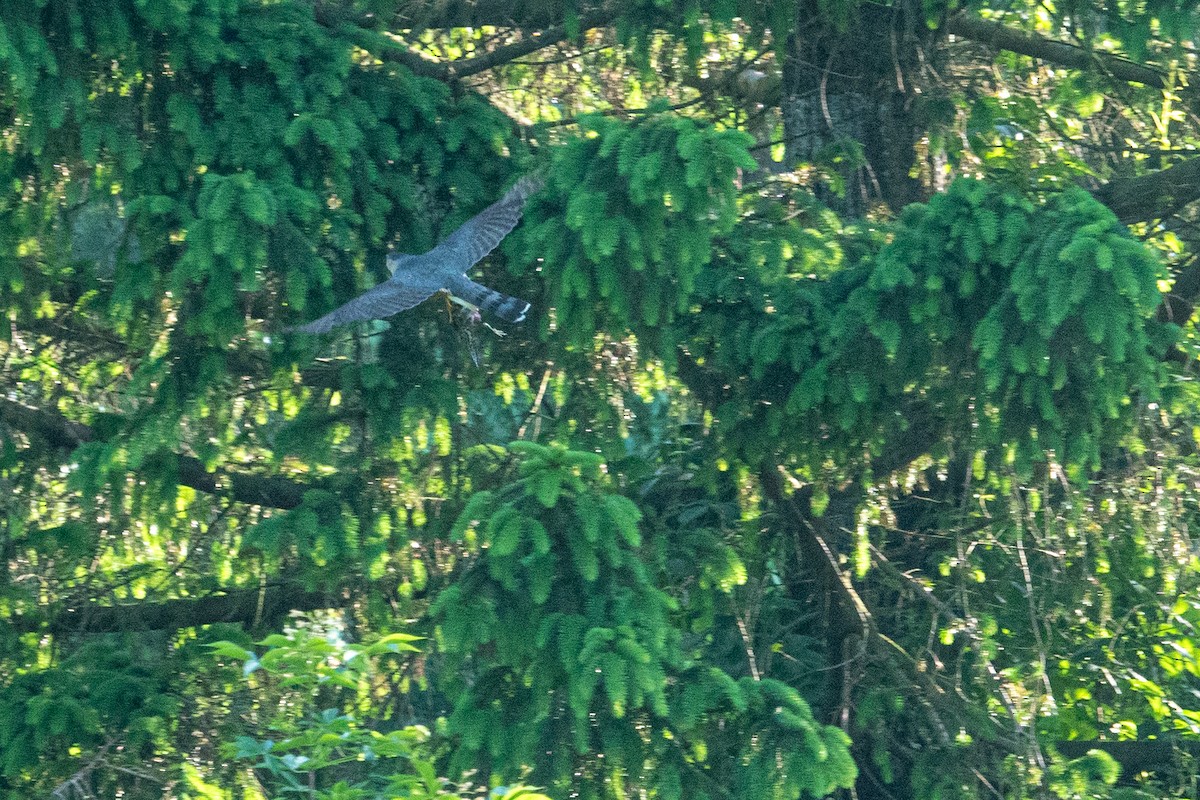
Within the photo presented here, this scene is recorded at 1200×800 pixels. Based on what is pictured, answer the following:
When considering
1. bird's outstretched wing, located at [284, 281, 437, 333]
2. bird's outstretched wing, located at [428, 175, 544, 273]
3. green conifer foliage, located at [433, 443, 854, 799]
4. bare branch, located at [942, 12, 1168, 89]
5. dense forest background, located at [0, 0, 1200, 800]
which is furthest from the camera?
bare branch, located at [942, 12, 1168, 89]

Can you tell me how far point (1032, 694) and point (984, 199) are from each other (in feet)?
6.83

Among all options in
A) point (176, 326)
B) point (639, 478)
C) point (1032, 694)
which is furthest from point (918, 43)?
point (176, 326)

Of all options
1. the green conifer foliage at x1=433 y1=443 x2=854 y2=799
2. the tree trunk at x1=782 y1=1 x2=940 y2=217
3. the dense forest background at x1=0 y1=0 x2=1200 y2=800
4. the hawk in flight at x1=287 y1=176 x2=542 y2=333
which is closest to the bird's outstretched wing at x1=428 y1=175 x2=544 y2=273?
the hawk in flight at x1=287 y1=176 x2=542 y2=333

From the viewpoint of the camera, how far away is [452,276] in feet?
16.3

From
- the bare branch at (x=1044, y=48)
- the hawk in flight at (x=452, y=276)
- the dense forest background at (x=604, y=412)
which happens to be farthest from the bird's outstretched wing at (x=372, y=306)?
the bare branch at (x=1044, y=48)

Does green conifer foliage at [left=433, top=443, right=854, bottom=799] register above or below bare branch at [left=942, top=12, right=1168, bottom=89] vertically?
below

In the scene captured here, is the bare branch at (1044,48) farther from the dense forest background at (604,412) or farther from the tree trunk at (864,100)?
the tree trunk at (864,100)

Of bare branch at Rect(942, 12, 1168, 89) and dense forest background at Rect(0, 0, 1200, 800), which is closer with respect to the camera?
dense forest background at Rect(0, 0, 1200, 800)

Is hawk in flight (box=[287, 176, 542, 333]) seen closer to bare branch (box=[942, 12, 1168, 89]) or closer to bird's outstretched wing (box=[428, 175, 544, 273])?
bird's outstretched wing (box=[428, 175, 544, 273])

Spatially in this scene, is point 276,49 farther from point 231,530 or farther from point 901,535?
point 901,535

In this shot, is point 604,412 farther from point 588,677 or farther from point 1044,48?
point 1044,48

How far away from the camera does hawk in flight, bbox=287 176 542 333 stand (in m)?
4.69

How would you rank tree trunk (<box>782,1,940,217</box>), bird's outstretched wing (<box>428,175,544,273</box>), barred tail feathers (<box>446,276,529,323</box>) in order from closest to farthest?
bird's outstretched wing (<box>428,175,544,273</box>), barred tail feathers (<box>446,276,529,323</box>), tree trunk (<box>782,1,940,217</box>)

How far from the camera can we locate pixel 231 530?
5.99 metres
